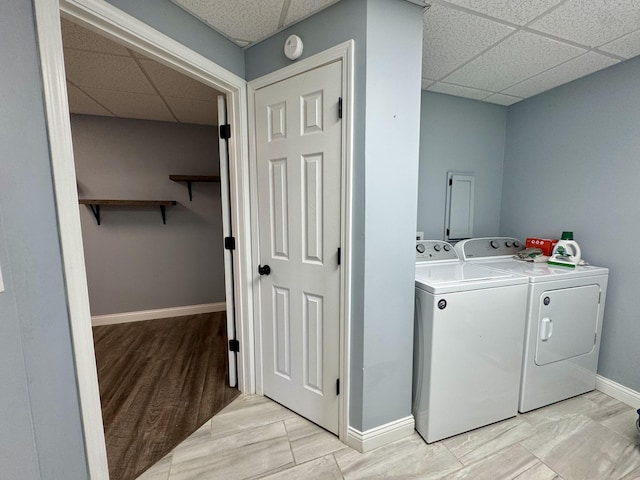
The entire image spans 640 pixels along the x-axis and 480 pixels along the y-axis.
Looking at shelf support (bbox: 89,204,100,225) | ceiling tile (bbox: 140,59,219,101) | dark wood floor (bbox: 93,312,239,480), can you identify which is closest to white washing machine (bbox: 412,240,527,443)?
dark wood floor (bbox: 93,312,239,480)

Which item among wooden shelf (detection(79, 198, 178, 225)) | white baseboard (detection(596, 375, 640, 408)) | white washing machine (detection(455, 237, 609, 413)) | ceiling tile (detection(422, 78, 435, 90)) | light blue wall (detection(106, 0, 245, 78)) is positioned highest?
ceiling tile (detection(422, 78, 435, 90))

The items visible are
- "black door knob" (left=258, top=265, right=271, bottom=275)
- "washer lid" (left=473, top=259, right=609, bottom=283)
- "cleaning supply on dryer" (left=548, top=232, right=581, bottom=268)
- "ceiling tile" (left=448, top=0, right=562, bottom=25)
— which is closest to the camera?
"ceiling tile" (left=448, top=0, right=562, bottom=25)

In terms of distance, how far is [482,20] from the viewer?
135 centimetres

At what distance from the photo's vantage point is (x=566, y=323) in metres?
1.72

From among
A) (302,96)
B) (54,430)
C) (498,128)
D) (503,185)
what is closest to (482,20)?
(302,96)

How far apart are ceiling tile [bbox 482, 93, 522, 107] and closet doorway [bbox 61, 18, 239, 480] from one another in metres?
2.20

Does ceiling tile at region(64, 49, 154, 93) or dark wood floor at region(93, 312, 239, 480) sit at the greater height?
ceiling tile at region(64, 49, 154, 93)

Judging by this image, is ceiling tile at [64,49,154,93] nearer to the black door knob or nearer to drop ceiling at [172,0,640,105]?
drop ceiling at [172,0,640,105]

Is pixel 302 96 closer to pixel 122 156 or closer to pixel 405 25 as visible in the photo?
pixel 405 25

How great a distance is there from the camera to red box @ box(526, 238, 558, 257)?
6.77 ft

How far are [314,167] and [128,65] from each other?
1.48 m

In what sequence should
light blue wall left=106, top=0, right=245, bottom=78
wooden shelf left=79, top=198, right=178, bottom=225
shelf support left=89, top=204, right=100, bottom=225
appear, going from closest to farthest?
light blue wall left=106, top=0, right=245, bottom=78
wooden shelf left=79, top=198, right=178, bottom=225
shelf support left=89, top=204, right=100, bottom=225

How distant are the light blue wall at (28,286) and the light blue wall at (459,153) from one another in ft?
7.25

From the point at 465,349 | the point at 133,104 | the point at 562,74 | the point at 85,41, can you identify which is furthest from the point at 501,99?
the point at 133,104
